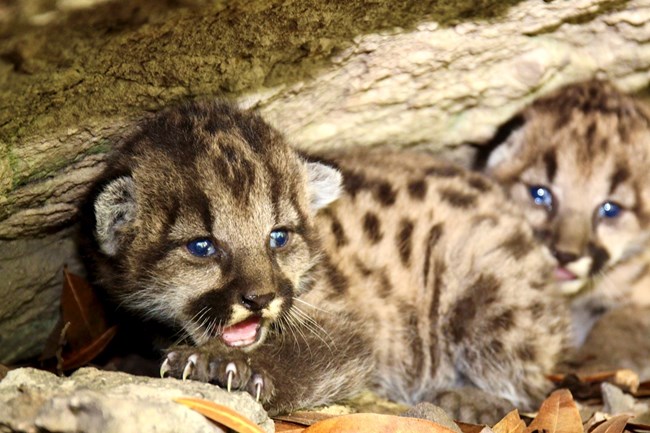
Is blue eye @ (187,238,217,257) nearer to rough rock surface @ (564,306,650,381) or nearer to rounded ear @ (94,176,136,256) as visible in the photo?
rounded ear @ (94,176,136,256)

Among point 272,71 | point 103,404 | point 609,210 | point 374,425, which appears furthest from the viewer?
point 609,210

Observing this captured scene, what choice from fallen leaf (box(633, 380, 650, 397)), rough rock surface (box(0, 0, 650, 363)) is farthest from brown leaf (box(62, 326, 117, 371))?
fallen leaf (box(633, 380, 650, 397))

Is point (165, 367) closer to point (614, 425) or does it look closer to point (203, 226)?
point (203, 226)

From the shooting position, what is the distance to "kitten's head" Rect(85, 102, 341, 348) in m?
3.64

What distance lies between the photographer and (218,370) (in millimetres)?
3445

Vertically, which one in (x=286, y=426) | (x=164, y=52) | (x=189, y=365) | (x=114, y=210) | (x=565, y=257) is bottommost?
(x=565, y=257)

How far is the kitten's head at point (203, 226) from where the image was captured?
3.64 m

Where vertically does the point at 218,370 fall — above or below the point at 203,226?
below

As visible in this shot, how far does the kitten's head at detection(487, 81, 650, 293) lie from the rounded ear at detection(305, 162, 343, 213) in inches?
64.8

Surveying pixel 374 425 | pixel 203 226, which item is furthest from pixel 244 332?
pixel 374 425

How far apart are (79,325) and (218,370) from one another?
1239 mm

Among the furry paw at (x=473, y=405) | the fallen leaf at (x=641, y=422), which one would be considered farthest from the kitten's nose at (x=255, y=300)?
the fallen leaf at (x=641, y=422)

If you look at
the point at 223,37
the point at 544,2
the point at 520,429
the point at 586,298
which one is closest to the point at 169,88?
the point at 223,37

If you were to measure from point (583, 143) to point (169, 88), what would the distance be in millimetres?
2718
